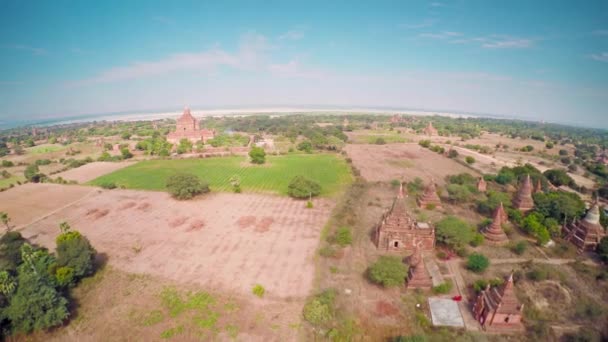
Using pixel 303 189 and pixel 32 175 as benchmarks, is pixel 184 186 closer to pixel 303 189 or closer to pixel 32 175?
pixel 303 189

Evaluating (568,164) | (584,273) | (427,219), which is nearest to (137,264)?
(427,219)

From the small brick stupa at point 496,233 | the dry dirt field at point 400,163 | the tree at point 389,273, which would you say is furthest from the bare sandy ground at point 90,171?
the small brick stupa at point 496,233

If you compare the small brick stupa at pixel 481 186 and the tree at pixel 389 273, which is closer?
the tree at pixel 389 273

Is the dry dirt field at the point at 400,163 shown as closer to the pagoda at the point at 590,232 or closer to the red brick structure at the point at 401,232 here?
the pagoda at the point at 590,232

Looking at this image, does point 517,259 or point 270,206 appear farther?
point 270,206

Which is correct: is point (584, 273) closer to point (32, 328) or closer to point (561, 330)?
point (561, 330)

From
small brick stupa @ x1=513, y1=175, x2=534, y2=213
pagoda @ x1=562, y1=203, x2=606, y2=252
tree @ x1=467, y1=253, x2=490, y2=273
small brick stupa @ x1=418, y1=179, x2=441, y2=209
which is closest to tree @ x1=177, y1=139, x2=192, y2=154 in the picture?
small brick stupa @ x1=418, y1=179, x2=441, y2=209

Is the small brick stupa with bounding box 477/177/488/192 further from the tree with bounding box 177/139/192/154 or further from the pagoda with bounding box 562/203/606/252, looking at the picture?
the tree with bounding box 177/139/192/154

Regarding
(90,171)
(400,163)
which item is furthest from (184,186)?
(400,163)
